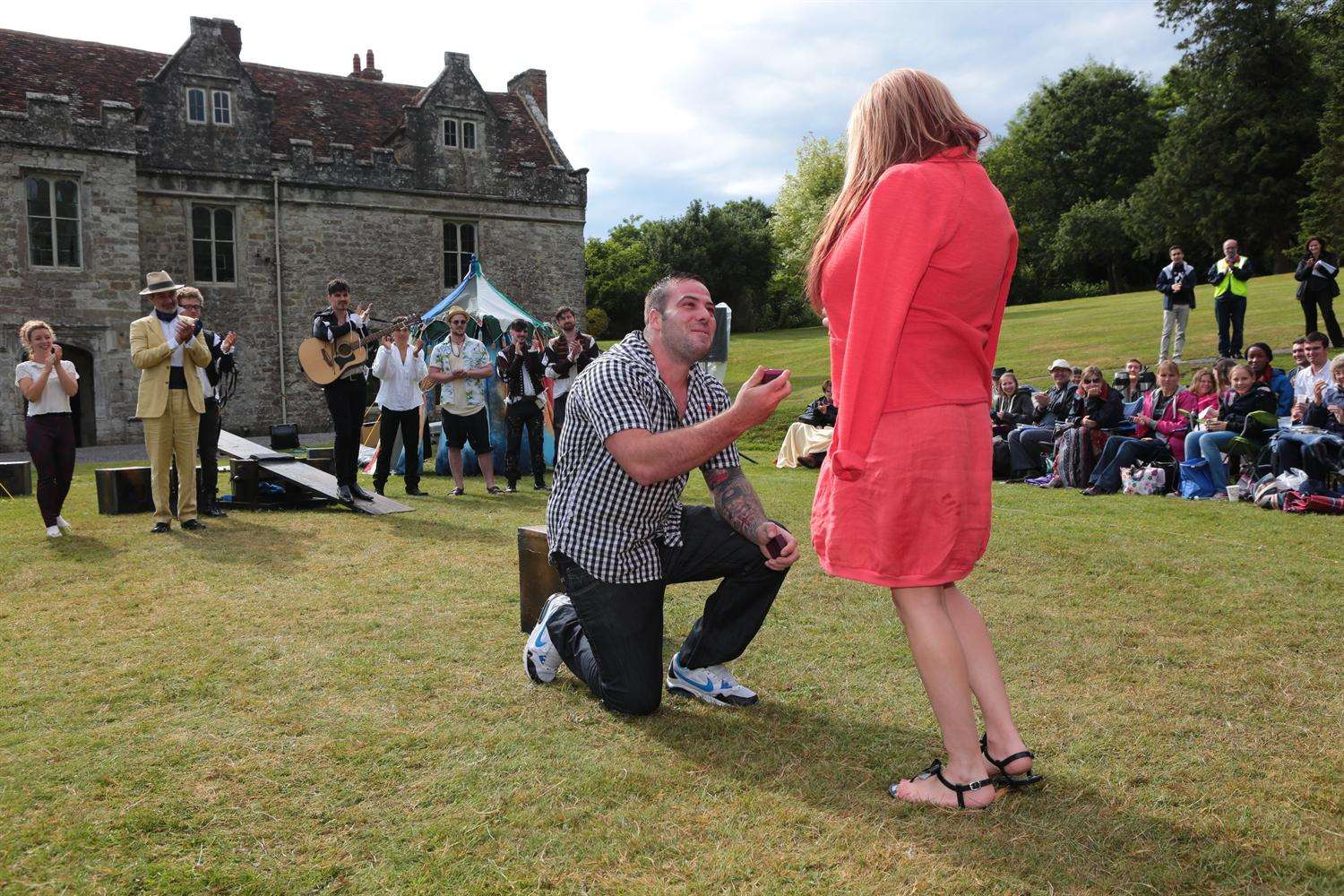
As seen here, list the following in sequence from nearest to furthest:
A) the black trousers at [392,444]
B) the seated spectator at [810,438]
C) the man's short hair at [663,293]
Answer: the man's short hair at [663,293] < the black trousers at [392,444] < the seated spectator at [810,438]

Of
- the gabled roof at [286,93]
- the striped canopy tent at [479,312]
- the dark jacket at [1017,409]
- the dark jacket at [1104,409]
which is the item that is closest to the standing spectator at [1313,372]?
the dark jacket at [1104,409]

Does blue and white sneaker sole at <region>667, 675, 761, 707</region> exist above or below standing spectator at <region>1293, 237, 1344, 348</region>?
below

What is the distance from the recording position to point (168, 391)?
852 centimetres

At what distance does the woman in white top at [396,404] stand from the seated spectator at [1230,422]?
28.5 feet

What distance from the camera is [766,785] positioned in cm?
321

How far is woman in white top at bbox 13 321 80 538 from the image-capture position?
8391mm

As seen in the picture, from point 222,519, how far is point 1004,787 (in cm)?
830

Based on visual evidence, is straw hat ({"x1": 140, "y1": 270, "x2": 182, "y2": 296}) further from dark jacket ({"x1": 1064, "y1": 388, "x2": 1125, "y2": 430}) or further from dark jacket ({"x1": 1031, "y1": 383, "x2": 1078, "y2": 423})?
dark jacket ({"x1": 1031, "y1": 383, "x2": 1078, "y2": 423})

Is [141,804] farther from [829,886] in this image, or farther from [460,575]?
[460,575]

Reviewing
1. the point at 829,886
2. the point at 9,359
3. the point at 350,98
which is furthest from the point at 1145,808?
the point at 350,98

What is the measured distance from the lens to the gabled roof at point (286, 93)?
24984 mm

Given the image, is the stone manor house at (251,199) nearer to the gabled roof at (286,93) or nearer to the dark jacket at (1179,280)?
the gabled roof at (286,93)

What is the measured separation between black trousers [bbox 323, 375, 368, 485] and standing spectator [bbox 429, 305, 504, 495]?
1.23m

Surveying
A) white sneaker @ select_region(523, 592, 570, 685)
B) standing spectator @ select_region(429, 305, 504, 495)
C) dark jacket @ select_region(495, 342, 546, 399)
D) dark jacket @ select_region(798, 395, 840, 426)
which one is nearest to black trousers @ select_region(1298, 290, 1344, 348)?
dark jacket @ select_region(798, 395, 840, 426)
